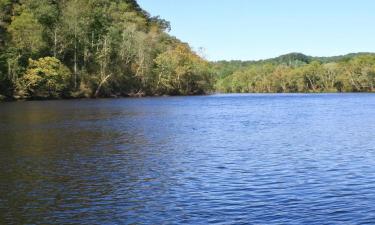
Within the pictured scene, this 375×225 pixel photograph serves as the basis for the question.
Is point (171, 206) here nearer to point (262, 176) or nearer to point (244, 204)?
point (244, 204)

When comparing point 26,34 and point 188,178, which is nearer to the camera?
point 188,178

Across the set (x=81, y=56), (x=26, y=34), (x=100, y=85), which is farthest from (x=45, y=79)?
(x=100, y=85)

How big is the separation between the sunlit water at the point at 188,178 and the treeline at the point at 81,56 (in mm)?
67223

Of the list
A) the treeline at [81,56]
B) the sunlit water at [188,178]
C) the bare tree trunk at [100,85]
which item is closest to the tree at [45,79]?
the treeline at [81,56]

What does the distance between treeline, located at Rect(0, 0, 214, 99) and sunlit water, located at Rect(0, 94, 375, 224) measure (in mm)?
67223

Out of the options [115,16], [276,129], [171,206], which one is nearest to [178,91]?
[115,16]

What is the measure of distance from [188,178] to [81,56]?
108 m

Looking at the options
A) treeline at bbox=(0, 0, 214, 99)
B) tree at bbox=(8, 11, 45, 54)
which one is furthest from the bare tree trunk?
tree at bbox=(8, 11, 45, 54)

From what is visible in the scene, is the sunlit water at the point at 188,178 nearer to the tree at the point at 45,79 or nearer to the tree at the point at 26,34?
the tree at the point at 45,79

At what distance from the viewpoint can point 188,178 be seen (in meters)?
22.1

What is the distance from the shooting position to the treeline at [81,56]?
10375cm

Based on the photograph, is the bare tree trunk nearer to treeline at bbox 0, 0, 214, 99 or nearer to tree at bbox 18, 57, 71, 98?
treeline at bbox 0, 0, 214, 99

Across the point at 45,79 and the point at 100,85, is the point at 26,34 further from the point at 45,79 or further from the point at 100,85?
the point at 100,85

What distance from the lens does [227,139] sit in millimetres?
36875
